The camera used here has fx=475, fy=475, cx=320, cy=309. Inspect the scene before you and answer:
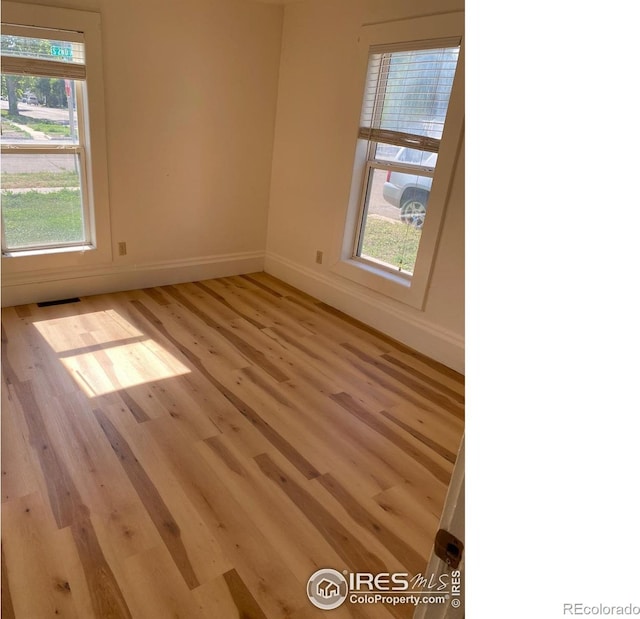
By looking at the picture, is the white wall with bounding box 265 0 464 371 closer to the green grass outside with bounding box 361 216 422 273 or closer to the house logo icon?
the green grass outside with bounding box 361 216 422 273

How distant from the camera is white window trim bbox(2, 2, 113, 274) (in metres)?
2.93

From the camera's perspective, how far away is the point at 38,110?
125 inches

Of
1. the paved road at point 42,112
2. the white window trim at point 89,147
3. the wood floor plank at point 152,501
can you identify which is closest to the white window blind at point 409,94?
the white window trim at point 89,147

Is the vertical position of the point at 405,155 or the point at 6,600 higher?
the point at 405,155

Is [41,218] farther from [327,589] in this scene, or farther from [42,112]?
[327,589]

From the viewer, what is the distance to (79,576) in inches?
60.7

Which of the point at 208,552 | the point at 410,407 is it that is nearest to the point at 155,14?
the point at 410,407

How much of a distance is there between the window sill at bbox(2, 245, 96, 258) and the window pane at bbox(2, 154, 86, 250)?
1.5 inches

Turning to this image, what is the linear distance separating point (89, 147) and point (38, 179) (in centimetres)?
41

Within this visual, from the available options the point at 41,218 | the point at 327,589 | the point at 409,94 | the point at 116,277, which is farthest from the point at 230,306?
the point at 327,589

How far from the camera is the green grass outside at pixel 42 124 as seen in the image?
10.2 ft
